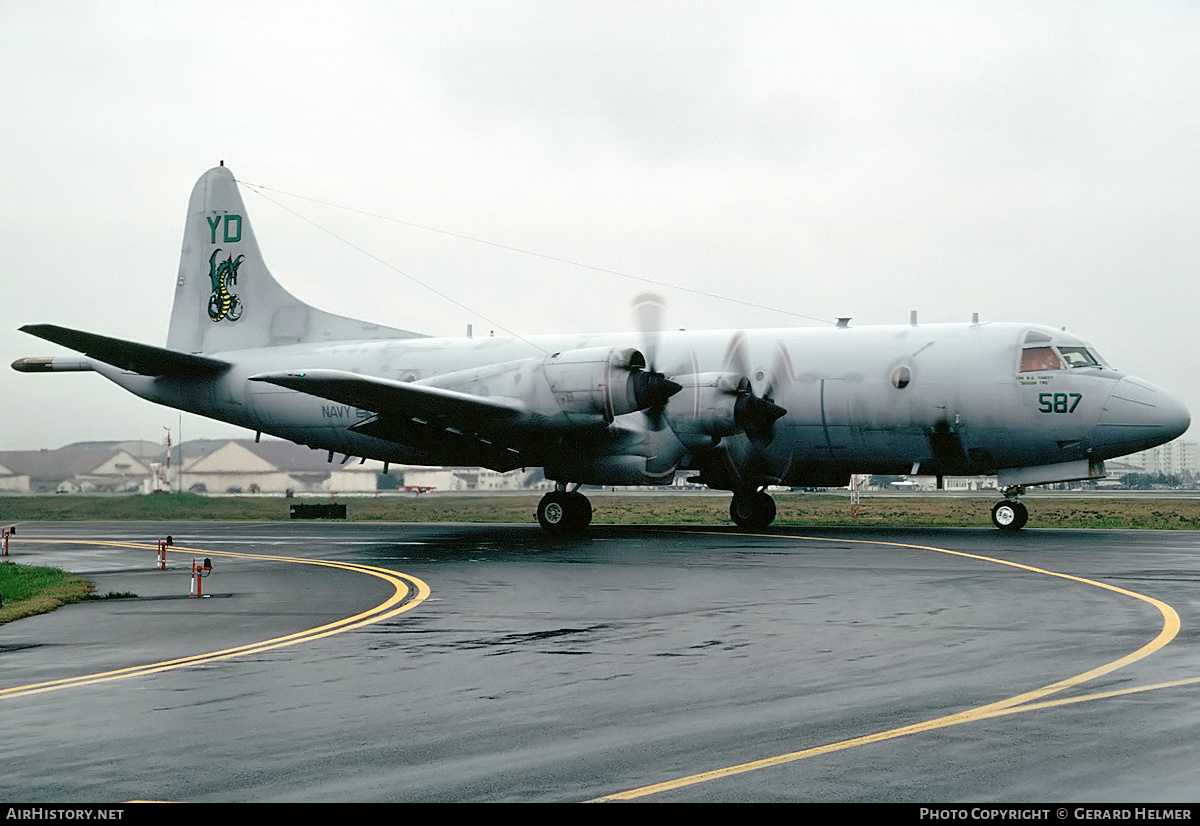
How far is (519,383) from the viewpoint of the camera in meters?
28.5

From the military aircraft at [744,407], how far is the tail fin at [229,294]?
11.3 feet

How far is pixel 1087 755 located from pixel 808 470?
2437 centimetres

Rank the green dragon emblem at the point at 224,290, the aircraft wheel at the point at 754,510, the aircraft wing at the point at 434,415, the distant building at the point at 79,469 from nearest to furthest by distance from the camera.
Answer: the aircraft wing at the point at 434,415, the aircraft wheel at the point at 754,510, the green dragon emblem at the point at 224,290, the distant building at the point at 79,469

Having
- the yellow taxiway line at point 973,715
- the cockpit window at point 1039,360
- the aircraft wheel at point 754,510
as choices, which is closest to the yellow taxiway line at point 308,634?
the yellow taxiway line at point 973,715

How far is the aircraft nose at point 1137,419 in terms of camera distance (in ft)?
90.4

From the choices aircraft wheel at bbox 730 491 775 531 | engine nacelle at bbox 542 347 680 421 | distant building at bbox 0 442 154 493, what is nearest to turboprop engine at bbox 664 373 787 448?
engine nacelle at bbox 542 347 680 421

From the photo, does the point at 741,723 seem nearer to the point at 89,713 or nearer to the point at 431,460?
the point at 89,713

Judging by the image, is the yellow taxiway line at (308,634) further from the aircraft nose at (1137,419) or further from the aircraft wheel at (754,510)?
the aircraft nose at (1137,419)

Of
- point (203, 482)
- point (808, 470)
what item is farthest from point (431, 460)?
point (203, 482)

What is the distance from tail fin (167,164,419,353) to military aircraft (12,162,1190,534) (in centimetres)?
346

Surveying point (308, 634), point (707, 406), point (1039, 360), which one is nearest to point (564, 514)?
point (707, 406)

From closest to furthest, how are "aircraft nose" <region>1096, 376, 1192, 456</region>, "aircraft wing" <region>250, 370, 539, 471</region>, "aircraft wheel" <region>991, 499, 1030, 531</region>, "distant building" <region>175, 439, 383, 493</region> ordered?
"aircraft wing" <region>250, 370, 539, 471</region>
"aircraft nose" <region>1096, 376, 1192, 456</region>
"aircraft wheel" <region>991, 499, 1030, 531</region>
"distant building" <region>175, 439, 383, 493</region>

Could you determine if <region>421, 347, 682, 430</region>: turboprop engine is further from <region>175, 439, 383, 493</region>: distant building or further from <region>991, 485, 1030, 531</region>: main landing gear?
<region>175, 439, 383, 493</region>: distant building

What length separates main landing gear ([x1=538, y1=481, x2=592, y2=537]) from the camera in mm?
30219
